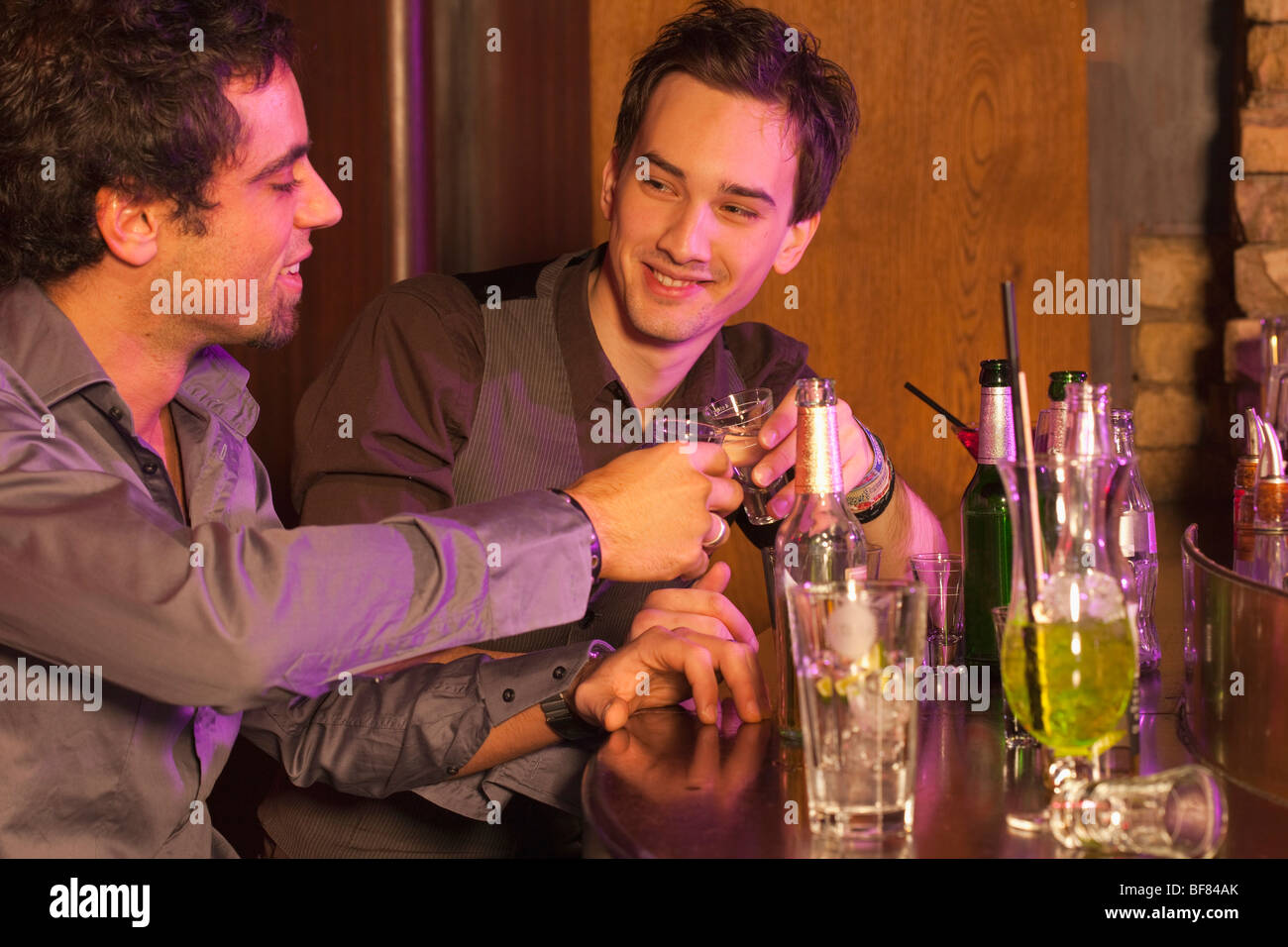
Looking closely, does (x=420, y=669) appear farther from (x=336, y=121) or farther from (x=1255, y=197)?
(x=1255, y=197)

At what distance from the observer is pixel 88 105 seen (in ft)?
4.15

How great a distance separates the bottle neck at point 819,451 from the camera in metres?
0.95

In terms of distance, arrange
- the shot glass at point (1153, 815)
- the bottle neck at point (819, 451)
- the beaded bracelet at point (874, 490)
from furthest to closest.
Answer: the beaded bracelet at point (874, 490)
the bottle neck at point (819, 451)
the shot glass at point (1153, 815)

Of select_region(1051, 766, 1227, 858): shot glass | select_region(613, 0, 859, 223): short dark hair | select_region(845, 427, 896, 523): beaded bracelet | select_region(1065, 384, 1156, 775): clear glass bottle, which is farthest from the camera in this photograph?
select_region(613, 0, 859, 223): short dark hair

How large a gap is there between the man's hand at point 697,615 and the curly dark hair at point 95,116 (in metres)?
0.63

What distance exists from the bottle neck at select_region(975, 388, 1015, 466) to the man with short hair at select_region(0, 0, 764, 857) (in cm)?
25

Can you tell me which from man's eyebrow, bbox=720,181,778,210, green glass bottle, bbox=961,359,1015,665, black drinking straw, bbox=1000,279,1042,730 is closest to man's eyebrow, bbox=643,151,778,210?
man's eyebrow, bbox=720,181,778,210

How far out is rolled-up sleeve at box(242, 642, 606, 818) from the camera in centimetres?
128

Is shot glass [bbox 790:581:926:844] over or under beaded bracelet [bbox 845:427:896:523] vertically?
under

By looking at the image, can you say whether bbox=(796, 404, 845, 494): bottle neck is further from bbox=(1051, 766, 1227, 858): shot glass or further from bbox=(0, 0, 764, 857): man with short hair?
bbox=(1051, 766, 1227, 858): shot glass

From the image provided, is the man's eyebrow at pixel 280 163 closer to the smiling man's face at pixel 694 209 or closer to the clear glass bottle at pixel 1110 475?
the smiling man's face at pixel 694 209

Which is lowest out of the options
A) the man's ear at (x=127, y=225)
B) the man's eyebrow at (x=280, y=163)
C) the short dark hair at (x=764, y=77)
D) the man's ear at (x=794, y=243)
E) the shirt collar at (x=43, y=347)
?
the shirt collar at (x=43, y=347)

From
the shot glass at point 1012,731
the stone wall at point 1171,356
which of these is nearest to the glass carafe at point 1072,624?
the shot glass at point 1012,731

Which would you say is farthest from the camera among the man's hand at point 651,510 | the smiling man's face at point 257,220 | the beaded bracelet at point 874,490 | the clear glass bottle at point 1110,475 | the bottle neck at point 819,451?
the beaded bracelet at point 874,490
